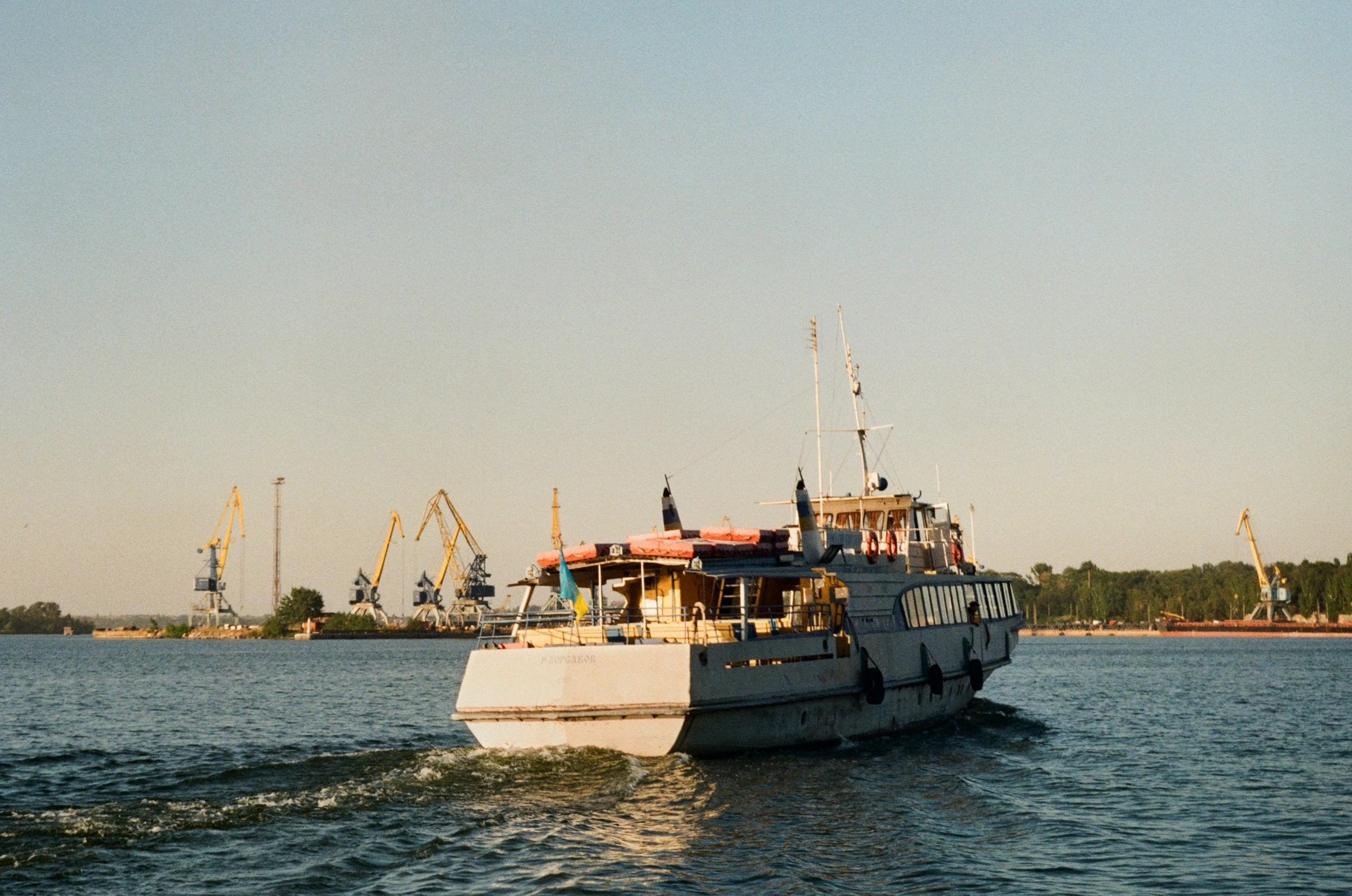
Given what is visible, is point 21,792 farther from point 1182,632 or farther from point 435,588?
point 1182,632

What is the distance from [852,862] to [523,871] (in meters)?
4.95

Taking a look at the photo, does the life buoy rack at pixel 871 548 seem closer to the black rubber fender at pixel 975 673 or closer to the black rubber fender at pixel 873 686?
the black rubber fender at pixel 873 686

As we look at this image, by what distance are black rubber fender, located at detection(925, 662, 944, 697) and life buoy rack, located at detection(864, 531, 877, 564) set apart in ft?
11.3

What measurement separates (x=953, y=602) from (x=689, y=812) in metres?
20.2

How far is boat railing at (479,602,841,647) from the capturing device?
87.9ft

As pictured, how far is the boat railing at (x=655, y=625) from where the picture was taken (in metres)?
26.8

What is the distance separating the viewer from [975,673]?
127ft

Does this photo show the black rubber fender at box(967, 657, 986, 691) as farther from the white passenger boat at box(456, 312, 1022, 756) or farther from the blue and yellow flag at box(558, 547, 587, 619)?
the blue and yellow flag at box(558, 547, 587, 619)

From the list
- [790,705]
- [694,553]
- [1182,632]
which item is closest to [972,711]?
[790,705]

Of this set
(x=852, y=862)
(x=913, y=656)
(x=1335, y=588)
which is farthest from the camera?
(x=1335, y=588)

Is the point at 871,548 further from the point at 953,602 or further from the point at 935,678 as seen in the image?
the point at 953,602

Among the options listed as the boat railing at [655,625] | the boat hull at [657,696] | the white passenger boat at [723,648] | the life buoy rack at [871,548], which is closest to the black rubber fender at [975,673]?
the white passenger boat at [723,648]

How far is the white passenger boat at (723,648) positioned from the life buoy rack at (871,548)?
6 cm

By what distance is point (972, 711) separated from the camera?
41.0 metres
